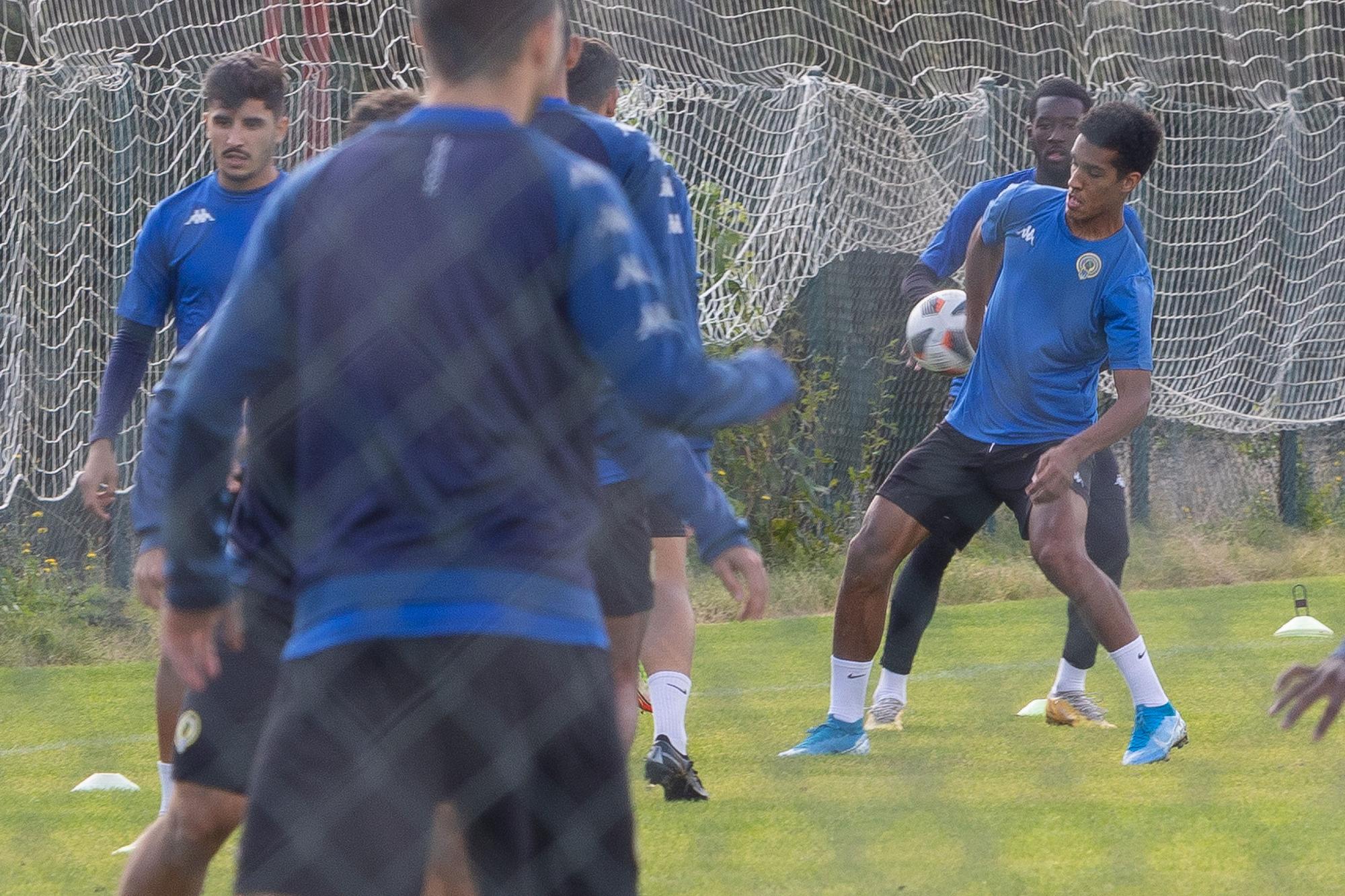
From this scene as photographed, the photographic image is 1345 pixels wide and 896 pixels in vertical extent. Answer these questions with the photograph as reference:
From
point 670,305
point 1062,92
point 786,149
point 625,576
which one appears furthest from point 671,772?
point 786,149

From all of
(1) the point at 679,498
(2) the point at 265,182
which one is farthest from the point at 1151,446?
(1) the point at 679,498

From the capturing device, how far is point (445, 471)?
2.02 m

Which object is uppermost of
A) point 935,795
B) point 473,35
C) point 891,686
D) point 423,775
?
point 473,35

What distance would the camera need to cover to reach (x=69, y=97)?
357 inches

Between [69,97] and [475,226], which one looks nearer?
[475,226]

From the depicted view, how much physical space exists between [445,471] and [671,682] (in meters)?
2.78

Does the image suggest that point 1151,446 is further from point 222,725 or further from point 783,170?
point 222,725

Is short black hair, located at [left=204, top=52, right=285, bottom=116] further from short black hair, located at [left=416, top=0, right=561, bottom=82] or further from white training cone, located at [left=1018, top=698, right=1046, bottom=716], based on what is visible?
white training cone, located at [left=1018, top=698, right=1046, bottom=716]

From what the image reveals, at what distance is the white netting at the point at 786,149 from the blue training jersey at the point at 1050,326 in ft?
11.5

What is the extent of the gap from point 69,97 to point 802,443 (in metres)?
4.46

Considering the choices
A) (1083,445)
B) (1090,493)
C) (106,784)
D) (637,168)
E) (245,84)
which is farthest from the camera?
(1090,493)

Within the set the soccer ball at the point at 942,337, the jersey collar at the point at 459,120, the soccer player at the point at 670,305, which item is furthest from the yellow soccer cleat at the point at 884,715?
the jersey collar at the point at 459,120

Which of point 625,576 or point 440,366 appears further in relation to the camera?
point 625,576

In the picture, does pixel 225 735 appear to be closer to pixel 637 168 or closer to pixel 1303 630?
pixel 637 168
